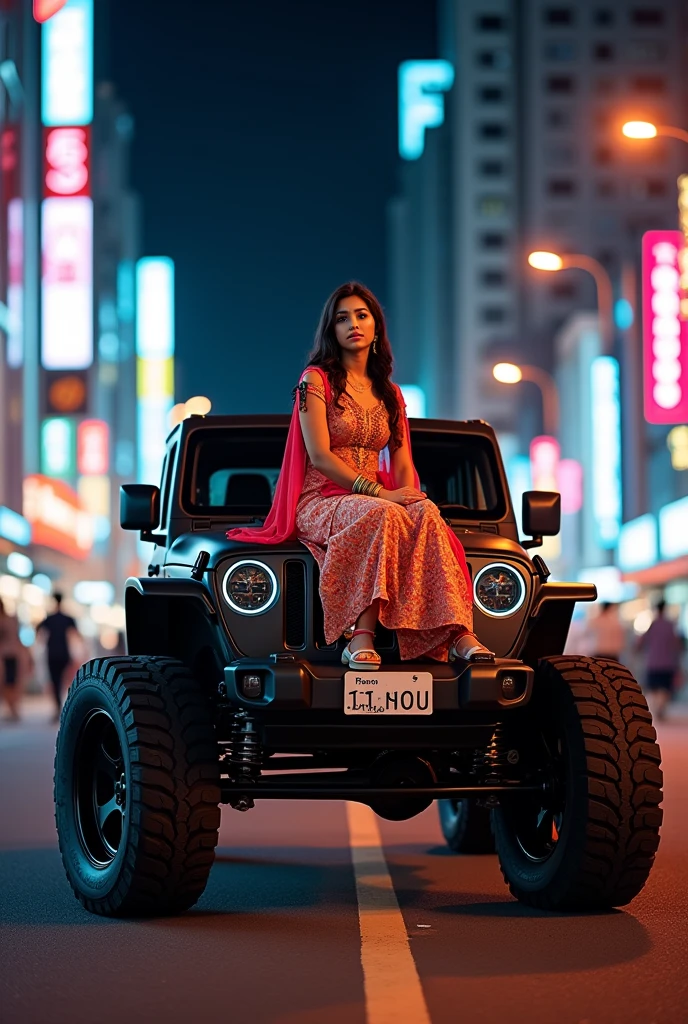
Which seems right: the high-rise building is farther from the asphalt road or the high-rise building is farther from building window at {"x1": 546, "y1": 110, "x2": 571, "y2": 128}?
the asphalt road

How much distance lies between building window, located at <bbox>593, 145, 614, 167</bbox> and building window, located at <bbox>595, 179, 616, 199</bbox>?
123 cm

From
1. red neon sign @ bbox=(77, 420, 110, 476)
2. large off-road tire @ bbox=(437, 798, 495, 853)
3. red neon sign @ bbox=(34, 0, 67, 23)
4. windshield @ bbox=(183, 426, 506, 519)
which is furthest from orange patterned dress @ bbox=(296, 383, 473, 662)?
red neon sign @ bbox=(77, 420, 110, 476)

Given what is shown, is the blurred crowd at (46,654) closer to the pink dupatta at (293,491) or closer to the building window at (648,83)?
the pink dupatta at (293,491)

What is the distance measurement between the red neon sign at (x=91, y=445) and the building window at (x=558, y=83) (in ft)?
189

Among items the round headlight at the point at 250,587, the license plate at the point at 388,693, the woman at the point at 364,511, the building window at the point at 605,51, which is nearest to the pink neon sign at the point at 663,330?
the woman at the point at 364,511

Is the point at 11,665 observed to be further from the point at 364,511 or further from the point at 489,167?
the point at 489,167

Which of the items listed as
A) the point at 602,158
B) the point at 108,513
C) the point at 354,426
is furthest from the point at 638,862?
the point at 602,158

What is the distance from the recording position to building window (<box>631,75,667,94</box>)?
119375 millimetres

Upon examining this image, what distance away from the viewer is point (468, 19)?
139250 mm

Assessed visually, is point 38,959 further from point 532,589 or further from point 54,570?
point 54,570

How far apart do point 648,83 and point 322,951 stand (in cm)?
12006

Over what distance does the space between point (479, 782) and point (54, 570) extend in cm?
5429

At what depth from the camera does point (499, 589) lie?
22.7ft

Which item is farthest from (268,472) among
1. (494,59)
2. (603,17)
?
(494,59)
